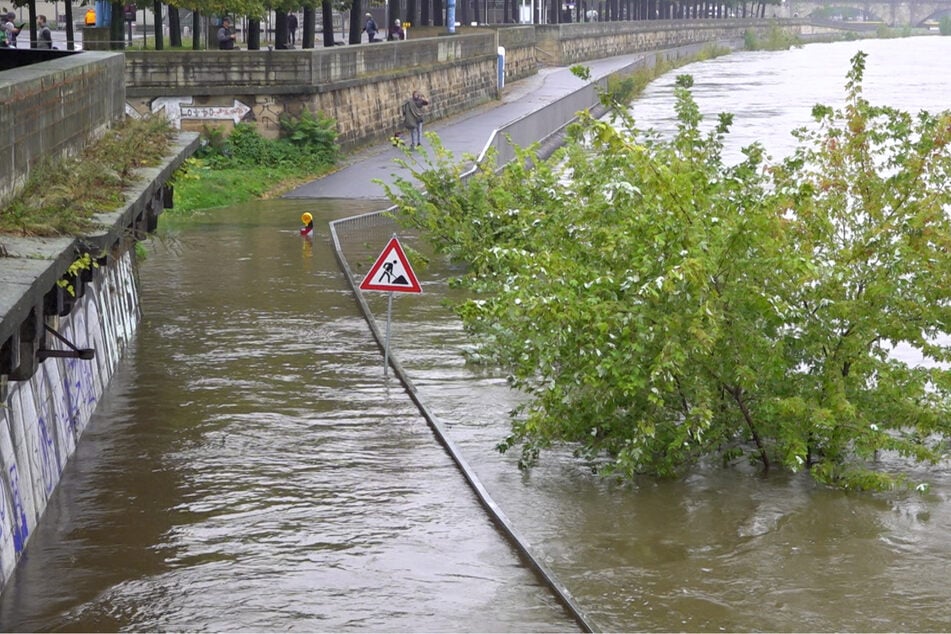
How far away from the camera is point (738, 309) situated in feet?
49.7

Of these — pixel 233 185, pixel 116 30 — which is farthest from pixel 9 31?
pixel 233 185

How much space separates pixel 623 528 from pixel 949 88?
7071 centimetres

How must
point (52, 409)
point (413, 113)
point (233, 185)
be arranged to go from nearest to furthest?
point (52, 409)
point (233, 185)
point (413, 113)

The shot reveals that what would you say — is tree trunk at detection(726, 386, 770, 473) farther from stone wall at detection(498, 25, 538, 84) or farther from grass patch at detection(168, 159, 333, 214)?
stone wall at detection(498, 25, 538, 84)

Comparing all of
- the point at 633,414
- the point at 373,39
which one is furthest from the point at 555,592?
the point at 373,39

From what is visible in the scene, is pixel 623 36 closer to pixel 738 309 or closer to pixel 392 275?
pixel 392 275

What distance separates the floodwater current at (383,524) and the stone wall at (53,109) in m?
1.58

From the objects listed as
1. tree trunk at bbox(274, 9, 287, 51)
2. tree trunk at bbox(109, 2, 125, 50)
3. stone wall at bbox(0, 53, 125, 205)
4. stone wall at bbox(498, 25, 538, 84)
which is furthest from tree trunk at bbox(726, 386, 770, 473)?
stone wall at bbox(498, 25, 538, 84)

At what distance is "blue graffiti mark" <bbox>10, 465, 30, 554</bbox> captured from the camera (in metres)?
12.4

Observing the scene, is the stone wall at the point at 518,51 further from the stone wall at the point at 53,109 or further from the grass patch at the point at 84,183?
the grass patch at the point at 84,183

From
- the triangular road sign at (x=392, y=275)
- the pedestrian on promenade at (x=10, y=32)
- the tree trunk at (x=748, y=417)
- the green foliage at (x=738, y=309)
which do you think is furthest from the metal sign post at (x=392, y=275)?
the pedestrian on promenade at (x=10, y=32)

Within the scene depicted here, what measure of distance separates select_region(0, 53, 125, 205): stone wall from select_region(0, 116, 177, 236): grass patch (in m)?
0.14

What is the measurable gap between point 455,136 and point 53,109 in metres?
31.7

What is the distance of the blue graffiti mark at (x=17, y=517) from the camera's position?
40.7ft
